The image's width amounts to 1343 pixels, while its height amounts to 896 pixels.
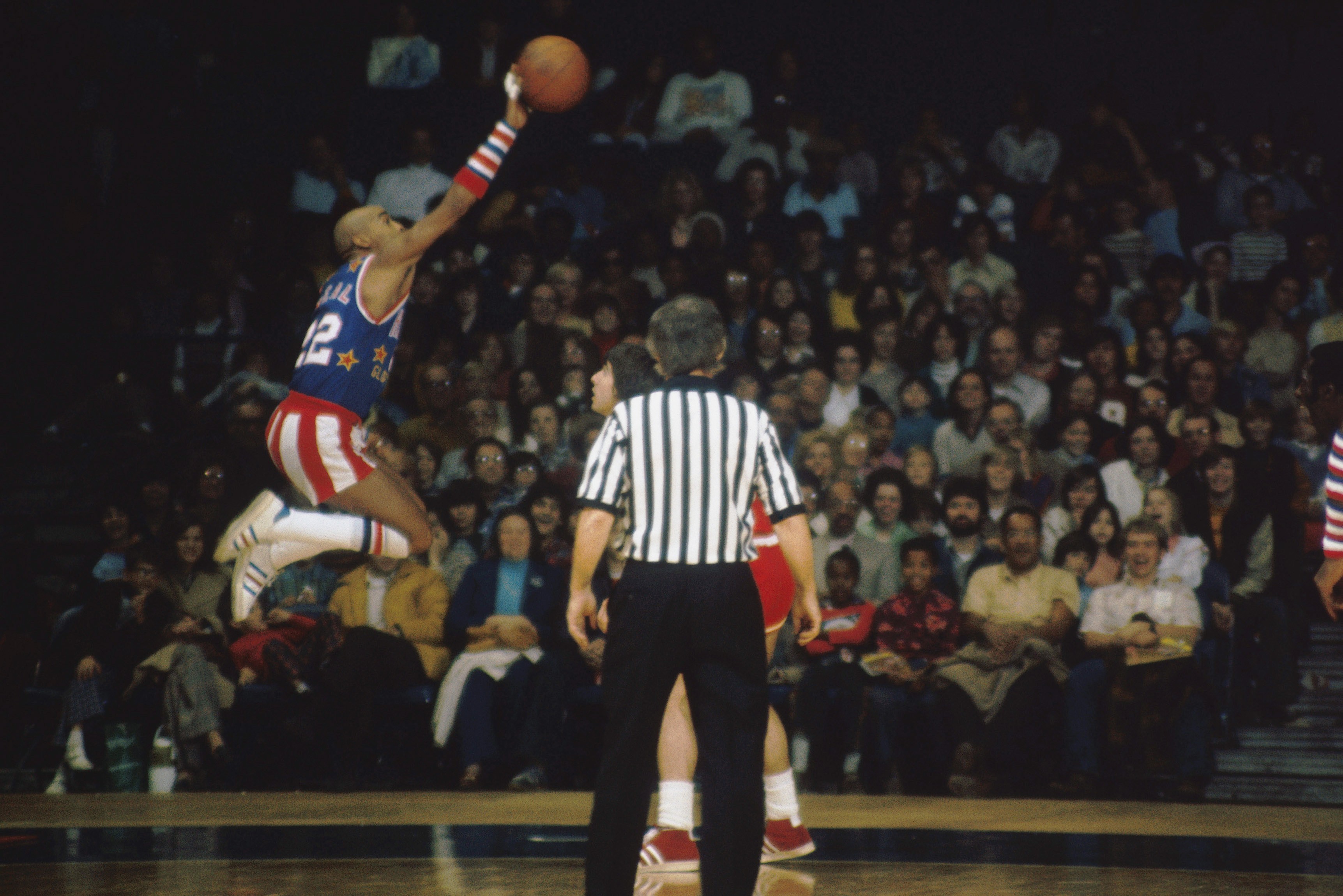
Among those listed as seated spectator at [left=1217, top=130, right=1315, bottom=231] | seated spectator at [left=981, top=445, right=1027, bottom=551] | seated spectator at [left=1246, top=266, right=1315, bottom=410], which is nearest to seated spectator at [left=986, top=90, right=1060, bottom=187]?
seated spectator at [left=1217, top=130, right=1315, bottom=231]

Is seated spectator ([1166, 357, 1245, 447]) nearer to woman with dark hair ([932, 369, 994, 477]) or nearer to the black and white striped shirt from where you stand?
woman with dark hair ([932, 369, 994, 477])

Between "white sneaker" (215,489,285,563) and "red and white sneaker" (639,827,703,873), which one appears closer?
"red and white sneaker" (639,827,703,873)

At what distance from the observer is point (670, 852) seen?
474cm

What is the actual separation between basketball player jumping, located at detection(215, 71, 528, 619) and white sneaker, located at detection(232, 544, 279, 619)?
0.23 ft

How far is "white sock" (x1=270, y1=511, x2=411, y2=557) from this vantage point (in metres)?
5.79

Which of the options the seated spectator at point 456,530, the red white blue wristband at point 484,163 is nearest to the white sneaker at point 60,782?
the seated spectator at point 456,530

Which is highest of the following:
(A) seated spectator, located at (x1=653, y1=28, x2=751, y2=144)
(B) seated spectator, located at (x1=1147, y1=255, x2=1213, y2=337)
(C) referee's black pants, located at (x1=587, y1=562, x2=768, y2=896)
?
(A) seated spectator, located at (x1=653, y1=28, x2=751, y2=144)

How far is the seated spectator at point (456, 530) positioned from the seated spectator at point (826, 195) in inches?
137

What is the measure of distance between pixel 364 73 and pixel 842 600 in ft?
22.7

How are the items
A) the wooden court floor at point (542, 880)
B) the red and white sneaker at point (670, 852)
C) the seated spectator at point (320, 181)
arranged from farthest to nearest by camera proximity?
the seated spectator at point (320, 181) → the red and white sneaker at point (670, 852) → the wooden court floor at point (542, 880)

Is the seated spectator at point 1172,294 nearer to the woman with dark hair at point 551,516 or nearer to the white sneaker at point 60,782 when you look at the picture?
the woman with dark hair at point 551,516

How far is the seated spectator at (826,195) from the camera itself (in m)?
10.5

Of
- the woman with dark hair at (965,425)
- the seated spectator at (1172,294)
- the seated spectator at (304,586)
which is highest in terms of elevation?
the seated spectator at (1172,294)

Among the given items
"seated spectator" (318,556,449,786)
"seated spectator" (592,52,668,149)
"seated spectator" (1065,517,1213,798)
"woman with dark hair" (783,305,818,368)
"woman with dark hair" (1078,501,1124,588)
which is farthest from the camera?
"seated spectator" (592,52,668,149)
